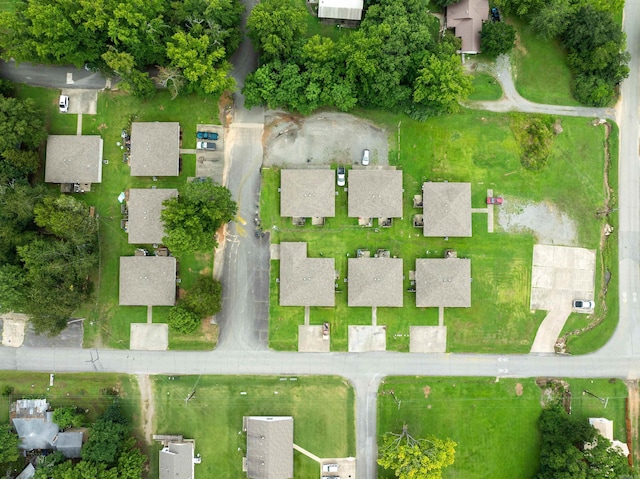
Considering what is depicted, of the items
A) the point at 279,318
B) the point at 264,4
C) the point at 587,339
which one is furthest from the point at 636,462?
the point at 264,4

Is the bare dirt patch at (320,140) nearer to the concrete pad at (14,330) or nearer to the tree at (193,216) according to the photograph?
the tree at (193,216)

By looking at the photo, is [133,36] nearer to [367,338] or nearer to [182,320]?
[182,320]

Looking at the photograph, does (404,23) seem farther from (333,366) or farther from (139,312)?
(139,312)

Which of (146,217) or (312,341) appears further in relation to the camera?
(312,341)

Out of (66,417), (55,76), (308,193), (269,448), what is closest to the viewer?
(269,448)

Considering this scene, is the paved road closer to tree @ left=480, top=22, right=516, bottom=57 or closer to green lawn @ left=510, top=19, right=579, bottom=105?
tree @ left=480, top=22, right=516, bottom=57

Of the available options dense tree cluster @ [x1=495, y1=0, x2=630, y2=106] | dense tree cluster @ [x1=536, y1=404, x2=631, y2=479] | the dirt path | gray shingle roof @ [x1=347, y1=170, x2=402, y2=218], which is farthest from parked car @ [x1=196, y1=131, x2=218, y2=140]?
dense tree cluster @ [x1=536, y1=404, x2=631, y2=479]

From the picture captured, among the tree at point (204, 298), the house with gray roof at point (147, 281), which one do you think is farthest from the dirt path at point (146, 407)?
the tree at point (204, 298)

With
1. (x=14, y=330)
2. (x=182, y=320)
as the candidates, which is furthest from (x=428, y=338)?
(x=14, y=330)
